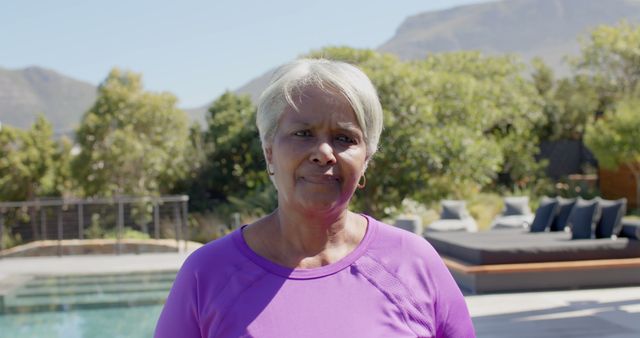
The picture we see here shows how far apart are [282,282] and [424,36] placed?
7318 inches

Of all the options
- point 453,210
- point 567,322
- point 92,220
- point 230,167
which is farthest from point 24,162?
point 567,322

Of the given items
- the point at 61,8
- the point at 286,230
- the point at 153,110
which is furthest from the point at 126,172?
the point at 61,8

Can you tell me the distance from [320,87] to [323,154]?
0.12 metres

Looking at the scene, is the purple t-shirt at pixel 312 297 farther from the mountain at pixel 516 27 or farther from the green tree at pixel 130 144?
the mountain at pixel 516 27

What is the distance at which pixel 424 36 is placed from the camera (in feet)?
602

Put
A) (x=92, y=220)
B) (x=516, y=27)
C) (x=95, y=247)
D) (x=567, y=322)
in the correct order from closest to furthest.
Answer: (x=567, y=322)
(x=95, y=247)
(x=92, y=220)
(x=516, y=27)

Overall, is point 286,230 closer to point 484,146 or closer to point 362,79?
point 362,79

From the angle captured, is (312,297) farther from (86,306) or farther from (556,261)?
(86,306)

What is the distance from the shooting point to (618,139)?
17.9 meters

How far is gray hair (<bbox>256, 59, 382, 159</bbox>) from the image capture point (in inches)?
56.8

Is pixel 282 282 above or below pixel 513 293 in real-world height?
above

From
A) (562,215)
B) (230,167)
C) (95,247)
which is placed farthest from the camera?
(230,167)

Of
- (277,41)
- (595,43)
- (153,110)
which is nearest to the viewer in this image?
(153,110)

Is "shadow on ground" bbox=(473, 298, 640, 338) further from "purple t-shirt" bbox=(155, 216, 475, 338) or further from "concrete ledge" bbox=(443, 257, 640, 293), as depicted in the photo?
"purple t-shirt" bbox=(155, 216, 475, 338)
